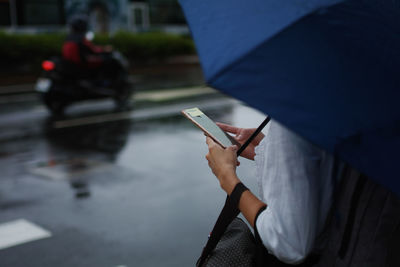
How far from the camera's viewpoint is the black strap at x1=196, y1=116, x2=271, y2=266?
1.58m

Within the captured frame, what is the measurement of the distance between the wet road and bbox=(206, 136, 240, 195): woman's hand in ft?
7.17

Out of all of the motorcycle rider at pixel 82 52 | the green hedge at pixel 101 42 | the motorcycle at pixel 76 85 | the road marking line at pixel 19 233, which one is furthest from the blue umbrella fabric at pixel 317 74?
the green hedge at pixel 101 42

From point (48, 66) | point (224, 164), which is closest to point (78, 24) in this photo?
point (48, 66)

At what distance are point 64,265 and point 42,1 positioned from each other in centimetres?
2225

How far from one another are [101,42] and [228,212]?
2016cm

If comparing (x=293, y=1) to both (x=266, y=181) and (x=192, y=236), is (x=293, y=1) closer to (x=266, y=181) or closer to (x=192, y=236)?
(x=266, y=181)

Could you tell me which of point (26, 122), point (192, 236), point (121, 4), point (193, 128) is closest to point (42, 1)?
point (121, 4)

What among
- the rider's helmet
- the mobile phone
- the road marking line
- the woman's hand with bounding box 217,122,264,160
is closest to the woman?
the mobile phone

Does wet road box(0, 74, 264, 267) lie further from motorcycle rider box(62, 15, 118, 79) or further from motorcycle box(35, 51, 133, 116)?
motorcycle rider box(62, 15, 118, 79)

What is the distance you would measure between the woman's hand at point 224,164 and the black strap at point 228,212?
2cm

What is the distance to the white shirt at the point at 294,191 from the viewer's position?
1364mm

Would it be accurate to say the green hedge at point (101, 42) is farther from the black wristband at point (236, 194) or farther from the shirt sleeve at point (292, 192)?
the shirt sleeve at point (292, 192)

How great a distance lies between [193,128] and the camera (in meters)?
9.12

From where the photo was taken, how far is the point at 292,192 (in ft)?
4.47
